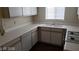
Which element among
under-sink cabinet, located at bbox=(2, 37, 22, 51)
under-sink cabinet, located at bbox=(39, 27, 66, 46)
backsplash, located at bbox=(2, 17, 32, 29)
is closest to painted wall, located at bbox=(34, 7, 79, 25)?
under-sink cabinet, located at bbox=(39, 27, 66, 46)

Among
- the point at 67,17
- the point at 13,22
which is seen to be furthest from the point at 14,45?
the point at 67,17

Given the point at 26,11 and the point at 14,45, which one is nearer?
the point at 14,45

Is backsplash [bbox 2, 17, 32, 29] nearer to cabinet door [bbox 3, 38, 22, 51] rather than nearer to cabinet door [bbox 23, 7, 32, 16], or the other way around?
cabinet door [bbox 23, 7, 32, 16]

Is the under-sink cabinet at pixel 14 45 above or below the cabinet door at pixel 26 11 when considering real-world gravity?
below

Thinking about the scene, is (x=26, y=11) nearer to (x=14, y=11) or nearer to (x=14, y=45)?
(x=14, y=11)

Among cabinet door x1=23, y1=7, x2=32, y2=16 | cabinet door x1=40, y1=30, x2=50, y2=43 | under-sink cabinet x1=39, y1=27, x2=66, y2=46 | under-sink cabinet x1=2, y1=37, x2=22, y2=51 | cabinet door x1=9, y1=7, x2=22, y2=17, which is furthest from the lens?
cabinet door x1=40, y1=30, x2=50, y2=43

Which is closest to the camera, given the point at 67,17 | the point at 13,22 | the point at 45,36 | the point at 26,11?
the point at 13,22

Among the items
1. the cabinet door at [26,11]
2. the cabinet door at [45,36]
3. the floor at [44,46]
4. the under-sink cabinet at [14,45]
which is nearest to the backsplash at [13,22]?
the cabinet door at [26,11]

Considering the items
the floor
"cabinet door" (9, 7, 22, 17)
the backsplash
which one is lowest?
the floor

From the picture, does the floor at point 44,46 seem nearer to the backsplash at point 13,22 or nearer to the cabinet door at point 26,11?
the backsplash at point 13,22

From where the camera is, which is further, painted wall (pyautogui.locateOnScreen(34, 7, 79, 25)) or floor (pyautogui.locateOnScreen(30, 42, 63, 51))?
painted wall (pyautogui.locateOnScreen(34, 7, 79, 25))

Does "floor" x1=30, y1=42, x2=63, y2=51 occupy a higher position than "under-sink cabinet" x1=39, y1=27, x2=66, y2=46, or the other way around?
"under-sink cabinet" x1=39, y1=27, x2=66, y2=46
